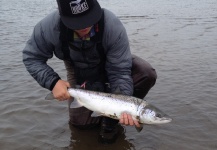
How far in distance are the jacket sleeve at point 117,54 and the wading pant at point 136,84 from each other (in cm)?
30

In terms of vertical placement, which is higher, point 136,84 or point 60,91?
point 60,91

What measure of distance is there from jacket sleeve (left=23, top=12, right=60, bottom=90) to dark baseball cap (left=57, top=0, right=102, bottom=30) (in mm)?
527

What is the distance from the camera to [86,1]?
11.6ft

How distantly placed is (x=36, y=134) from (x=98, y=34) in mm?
1773

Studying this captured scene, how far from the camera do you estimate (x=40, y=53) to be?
4141mm

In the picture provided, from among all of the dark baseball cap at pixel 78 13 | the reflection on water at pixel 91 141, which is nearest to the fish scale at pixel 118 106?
the reflection on water at pixel 91 141

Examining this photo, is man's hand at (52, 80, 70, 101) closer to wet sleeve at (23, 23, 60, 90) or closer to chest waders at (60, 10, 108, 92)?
wet sleeve at (23, 23, 60, 90)

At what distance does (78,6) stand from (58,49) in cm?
86

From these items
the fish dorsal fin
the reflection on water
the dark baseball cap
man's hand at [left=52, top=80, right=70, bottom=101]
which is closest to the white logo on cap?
the dark baseball cap

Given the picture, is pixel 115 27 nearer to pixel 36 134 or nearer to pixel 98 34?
pixel 98 34

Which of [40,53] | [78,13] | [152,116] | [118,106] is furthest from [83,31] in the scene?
[152,116]

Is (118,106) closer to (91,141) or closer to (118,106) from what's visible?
(118,106)

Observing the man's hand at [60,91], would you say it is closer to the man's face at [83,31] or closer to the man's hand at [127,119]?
the man's face at [83,31]

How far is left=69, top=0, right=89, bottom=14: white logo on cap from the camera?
3.50m
